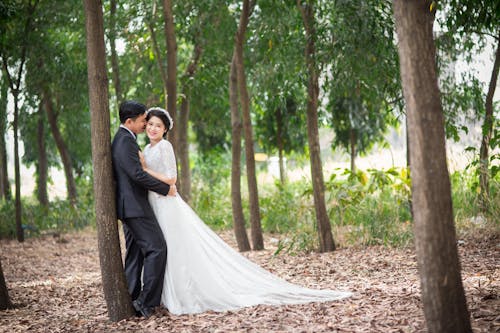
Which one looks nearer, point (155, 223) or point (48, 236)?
point (155, 223)

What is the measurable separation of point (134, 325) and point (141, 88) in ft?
37.0

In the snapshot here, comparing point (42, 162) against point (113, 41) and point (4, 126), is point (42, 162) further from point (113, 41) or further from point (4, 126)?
point (113, 41)

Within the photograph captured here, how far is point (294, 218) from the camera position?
1400 cm

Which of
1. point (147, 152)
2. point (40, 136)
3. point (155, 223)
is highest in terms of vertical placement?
point (40, 136)

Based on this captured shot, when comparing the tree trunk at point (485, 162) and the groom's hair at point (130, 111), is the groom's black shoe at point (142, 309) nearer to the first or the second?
the groom's hair at point (130, 111)

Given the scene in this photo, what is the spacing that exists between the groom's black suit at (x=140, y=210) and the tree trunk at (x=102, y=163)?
0.15 meters

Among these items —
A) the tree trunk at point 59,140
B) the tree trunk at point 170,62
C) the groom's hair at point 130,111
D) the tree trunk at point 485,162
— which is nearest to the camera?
the groom's hair at point 130,111

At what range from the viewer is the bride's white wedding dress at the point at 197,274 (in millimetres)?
6363

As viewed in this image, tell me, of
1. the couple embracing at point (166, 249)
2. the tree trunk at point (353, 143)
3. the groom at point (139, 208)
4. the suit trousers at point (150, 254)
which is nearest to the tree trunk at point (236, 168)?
the couple embracing at point (166, 249)

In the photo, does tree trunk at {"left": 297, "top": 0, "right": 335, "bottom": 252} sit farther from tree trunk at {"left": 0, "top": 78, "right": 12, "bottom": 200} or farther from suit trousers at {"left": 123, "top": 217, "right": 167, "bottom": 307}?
tree trunk at {"left": 0, "top": 78, "right": 12, "bottom": 200}

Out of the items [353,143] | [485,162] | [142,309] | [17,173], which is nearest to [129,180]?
[142,309]

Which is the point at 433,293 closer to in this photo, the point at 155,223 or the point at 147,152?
the point at 155,223

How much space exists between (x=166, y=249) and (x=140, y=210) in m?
0.48

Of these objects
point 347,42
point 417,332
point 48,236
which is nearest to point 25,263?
point 48,236
